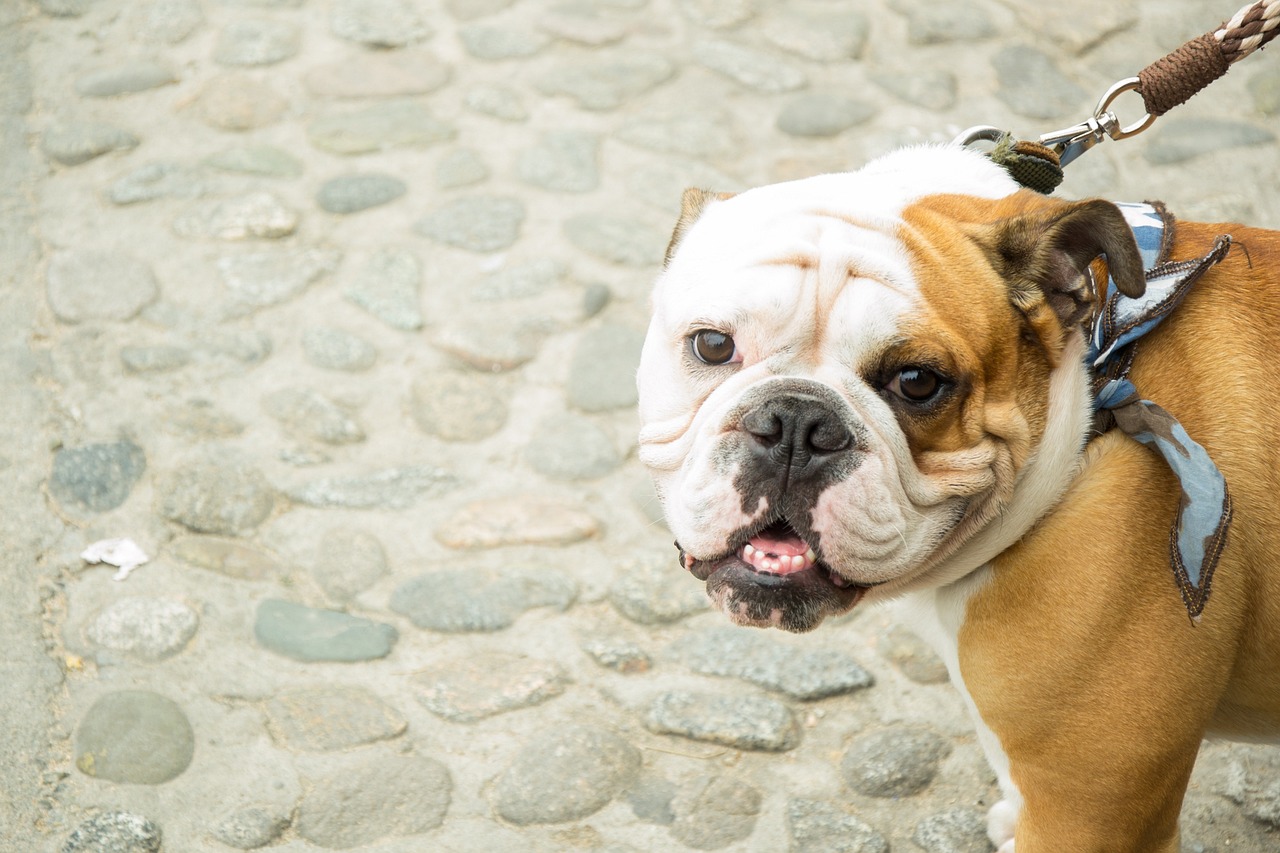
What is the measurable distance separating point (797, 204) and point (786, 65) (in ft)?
12.4

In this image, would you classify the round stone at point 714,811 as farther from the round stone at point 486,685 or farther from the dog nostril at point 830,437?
the dog nostril at point 830,437

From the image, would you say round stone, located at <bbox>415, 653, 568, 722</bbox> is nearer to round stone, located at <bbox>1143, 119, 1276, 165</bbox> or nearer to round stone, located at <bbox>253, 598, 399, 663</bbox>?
round stone, located at <bbox>253, 598, 399, 663</bbox>

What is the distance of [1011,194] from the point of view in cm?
264

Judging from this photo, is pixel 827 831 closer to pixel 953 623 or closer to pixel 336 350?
pixel 953 623

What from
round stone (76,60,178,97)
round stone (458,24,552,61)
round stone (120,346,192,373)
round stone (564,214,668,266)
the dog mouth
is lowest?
round stone (120,346,192,373)

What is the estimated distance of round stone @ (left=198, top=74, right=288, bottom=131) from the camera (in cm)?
572

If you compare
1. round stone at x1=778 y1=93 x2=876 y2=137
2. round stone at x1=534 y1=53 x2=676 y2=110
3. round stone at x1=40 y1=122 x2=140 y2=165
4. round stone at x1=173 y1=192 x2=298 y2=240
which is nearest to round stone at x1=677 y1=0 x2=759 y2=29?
round stone at x1=534 y1=53 x2=676 y2=110

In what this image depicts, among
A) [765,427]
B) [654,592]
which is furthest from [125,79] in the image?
[765,427]

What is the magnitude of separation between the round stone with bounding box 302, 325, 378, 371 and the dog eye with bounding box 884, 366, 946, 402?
2.84 metres

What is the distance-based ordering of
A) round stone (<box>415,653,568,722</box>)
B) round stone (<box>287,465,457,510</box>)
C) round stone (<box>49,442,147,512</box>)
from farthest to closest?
round stone (<box>287,465,457,510</box>), round stone (<box>49,442,147,512</box>), round stone (<box>415,653,568,722</box>)

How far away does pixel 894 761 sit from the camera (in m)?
3.43

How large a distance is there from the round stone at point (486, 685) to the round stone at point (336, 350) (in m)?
1.51

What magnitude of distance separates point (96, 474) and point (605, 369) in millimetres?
1883

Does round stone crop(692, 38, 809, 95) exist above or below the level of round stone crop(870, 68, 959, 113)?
below
